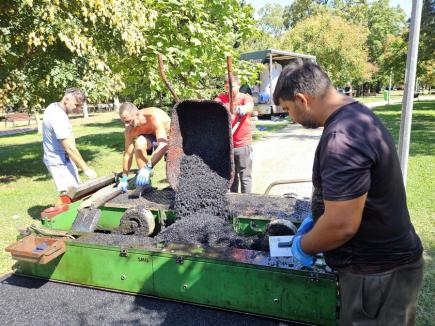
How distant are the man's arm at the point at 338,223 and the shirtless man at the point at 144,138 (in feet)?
10.5

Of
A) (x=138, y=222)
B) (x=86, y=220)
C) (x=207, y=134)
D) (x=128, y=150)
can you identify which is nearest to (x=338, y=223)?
(x=138, y=222)

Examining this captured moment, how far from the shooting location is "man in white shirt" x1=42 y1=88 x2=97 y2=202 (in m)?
4.92

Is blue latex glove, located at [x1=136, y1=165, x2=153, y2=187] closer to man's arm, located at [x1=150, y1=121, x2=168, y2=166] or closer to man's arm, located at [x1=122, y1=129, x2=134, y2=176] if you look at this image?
man's arm, located at [x1=150, y1=121, x2=168, y2=166]

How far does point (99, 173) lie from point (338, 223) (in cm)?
848

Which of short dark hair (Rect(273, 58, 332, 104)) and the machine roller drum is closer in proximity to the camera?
short dark hair (Rect(273, 58, 332, 104))

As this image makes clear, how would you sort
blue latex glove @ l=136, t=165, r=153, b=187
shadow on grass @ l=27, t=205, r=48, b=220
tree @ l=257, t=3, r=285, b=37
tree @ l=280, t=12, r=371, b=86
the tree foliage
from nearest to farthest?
1. blue latex glove @ l=136, t=165, r=153, b=187
2. shadow on grass @ l=27, t=205, r=48, b=220
3. the tree foliage
4. tree @ l=280, t=12, r=371, b=86
5. tree @ l=257, t=3, r=285, b=37

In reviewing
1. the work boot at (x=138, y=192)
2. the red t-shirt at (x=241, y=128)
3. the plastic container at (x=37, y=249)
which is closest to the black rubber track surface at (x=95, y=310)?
the plastic container at (x=37, y=249)

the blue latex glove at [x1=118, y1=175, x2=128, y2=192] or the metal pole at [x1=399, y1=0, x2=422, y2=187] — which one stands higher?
the metal pole at [x1=399, y1=0, x2=422, y2=187]

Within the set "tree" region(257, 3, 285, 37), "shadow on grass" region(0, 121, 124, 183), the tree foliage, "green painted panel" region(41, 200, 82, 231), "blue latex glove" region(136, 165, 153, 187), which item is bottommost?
"shadow on grass" region(0, 121, 124, 183)

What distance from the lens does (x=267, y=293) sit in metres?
2.83

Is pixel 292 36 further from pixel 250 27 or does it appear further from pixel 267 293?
pixel 267 293

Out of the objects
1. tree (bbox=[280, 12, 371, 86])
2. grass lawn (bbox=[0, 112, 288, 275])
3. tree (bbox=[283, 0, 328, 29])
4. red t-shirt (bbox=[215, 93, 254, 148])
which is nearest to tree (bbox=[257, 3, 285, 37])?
tree (bbox=[283, 0, 328, 29])

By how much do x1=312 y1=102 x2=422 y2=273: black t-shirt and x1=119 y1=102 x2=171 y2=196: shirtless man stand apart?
3.10 m

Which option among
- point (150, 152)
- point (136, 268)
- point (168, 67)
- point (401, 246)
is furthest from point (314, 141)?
point (401, 246)
